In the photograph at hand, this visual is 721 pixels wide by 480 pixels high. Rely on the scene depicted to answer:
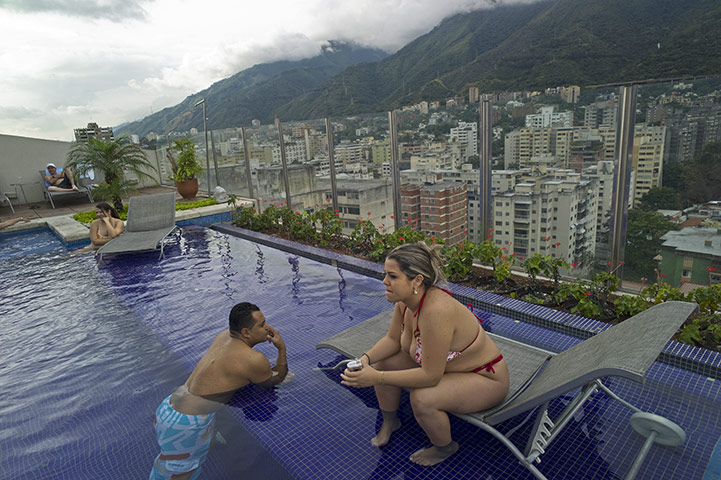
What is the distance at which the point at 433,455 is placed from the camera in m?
2.27

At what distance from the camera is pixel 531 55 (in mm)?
20203

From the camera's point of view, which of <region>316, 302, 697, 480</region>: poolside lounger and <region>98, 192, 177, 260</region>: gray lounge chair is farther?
<region>98, 192, 177, 260</region>: gray lounge chair

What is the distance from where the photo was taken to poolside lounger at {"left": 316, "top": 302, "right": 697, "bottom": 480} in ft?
5.63

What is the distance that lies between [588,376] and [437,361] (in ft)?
2.13

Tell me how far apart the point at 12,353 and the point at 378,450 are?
12.5 ft

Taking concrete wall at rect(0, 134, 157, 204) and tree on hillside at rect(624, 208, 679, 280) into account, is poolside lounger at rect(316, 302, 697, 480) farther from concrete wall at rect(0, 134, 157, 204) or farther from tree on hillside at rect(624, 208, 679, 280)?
concrete wall at rect(0, 134, 157, 204)

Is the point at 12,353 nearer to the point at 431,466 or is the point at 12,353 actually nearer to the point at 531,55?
the point at 431,466

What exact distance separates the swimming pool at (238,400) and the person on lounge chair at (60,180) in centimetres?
809

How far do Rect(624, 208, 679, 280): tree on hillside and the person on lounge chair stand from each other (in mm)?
13823

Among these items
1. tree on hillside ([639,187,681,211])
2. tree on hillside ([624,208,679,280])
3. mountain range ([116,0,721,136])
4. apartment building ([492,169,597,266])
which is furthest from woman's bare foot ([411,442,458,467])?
mountain range ([116,0,721,136])

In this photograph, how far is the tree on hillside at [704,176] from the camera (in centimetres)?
383

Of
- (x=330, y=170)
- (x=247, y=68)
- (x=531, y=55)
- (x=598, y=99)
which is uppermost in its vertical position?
(x=247, y=68)

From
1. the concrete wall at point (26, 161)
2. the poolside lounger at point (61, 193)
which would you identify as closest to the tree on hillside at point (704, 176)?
the poolside lounger at point (61, 193)

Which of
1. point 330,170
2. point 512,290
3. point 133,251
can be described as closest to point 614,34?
point 330,170
